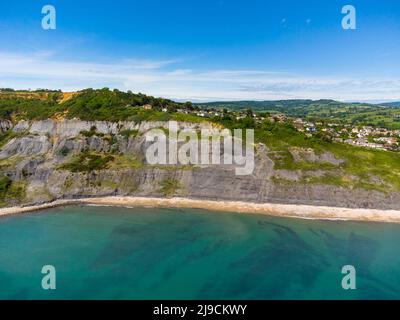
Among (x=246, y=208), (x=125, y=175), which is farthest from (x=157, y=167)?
(x=246, y=208)

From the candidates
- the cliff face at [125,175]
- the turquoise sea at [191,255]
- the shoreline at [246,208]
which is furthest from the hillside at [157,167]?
the turquoise sea at [191,255]

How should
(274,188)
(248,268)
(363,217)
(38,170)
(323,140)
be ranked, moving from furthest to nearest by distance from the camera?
1. (323,140)
2. (38,170)
3. (274,188)
4. (363,217)
5. (248,268)

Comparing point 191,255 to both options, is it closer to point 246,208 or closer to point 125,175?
point 246,208

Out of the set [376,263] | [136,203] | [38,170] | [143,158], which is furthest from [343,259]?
[38,170]
